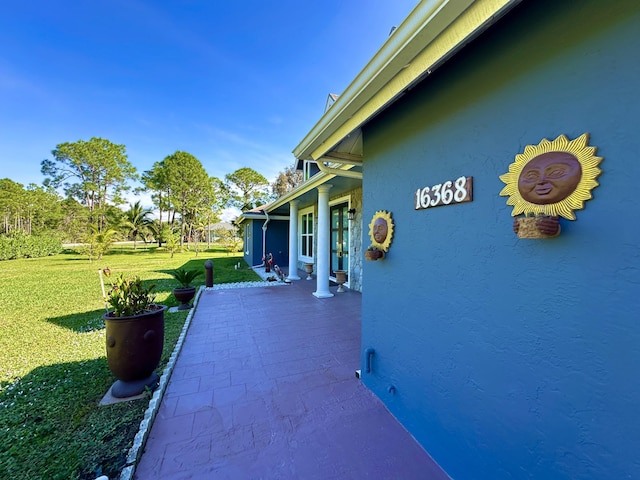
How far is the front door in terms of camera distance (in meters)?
8.42

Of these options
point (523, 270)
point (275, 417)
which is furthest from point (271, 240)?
point (523, 270)

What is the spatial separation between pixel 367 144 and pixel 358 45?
14.2ft

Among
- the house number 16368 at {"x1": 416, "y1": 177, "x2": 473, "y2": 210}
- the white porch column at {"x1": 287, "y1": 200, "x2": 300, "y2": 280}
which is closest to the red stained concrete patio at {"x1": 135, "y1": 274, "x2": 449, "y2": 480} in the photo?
the house number 16368 at {"x1": 416, "y1": 177, "x2": 473, "y2": 210}

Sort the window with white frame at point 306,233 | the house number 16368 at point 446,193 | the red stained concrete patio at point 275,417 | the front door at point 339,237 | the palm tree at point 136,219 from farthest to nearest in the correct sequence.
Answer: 1. the palm tree at point 136,219
2. the window with white frame at point 306,233
3. the front door at point 339,237
4. the red stained concrete patio at point 275,417
5. the house number 16368 at point 446,193

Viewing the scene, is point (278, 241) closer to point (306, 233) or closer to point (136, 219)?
point (306, 233)

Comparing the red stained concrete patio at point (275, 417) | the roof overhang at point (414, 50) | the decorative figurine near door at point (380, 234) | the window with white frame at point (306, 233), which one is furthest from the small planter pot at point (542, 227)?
the window with white frame at point (306, 233)

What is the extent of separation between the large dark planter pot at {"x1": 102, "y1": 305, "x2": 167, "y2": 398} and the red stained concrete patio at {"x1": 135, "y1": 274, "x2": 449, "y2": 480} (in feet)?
1.15

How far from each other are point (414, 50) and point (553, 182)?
39.1 inches

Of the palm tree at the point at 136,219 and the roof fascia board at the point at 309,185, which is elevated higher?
the palm tree at the point at 136,219

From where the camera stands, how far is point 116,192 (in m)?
30.2

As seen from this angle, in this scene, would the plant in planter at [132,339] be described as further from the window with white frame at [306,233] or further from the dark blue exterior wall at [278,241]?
the dark blue exterior wall at [278,241]

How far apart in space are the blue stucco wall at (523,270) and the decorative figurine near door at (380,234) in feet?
0.54

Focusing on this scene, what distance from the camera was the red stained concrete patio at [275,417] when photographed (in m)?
1.97

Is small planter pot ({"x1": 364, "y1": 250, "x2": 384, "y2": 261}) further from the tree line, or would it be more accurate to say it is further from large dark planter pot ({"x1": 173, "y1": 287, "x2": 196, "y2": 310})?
the tree line
